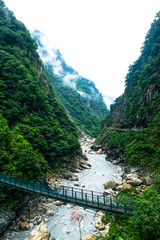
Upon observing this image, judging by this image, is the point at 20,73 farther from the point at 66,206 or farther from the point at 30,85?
the point at 66,206

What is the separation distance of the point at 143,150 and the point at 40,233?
2152 cm

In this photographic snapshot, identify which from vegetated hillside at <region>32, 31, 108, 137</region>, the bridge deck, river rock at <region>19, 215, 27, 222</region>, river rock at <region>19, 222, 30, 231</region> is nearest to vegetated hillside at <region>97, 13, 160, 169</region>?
the bridge deck

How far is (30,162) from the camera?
754 inches

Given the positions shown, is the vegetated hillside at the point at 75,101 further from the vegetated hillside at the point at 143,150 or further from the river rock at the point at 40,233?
the river rock at the point at 40,233

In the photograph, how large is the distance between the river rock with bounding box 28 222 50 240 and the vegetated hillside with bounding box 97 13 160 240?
5804 mm

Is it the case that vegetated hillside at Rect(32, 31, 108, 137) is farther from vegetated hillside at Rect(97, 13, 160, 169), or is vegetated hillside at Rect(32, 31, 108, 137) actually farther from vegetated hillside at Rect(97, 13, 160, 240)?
vegetated hillside at Rect(97, 13, 160, 169)

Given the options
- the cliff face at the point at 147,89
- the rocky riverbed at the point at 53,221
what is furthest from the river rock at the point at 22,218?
the cliff face at the point at 147,89

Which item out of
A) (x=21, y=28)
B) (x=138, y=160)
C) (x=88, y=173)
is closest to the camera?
(x=138, y=160)

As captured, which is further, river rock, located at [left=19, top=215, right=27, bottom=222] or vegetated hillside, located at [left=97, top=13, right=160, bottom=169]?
vegetated hillside, located at [left=97, top=13, right=160, bottom=169]

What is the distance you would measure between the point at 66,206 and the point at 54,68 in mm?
194474

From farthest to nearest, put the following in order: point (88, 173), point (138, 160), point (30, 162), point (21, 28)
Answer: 1. point (21, 28)
2. point (88, 173)
3. point (138, 160)
4. point (30, 162)

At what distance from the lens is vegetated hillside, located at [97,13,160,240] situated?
29.8ft

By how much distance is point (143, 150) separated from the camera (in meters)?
27.7

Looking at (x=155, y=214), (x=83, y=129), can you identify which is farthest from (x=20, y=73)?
(x=83, y=129)
